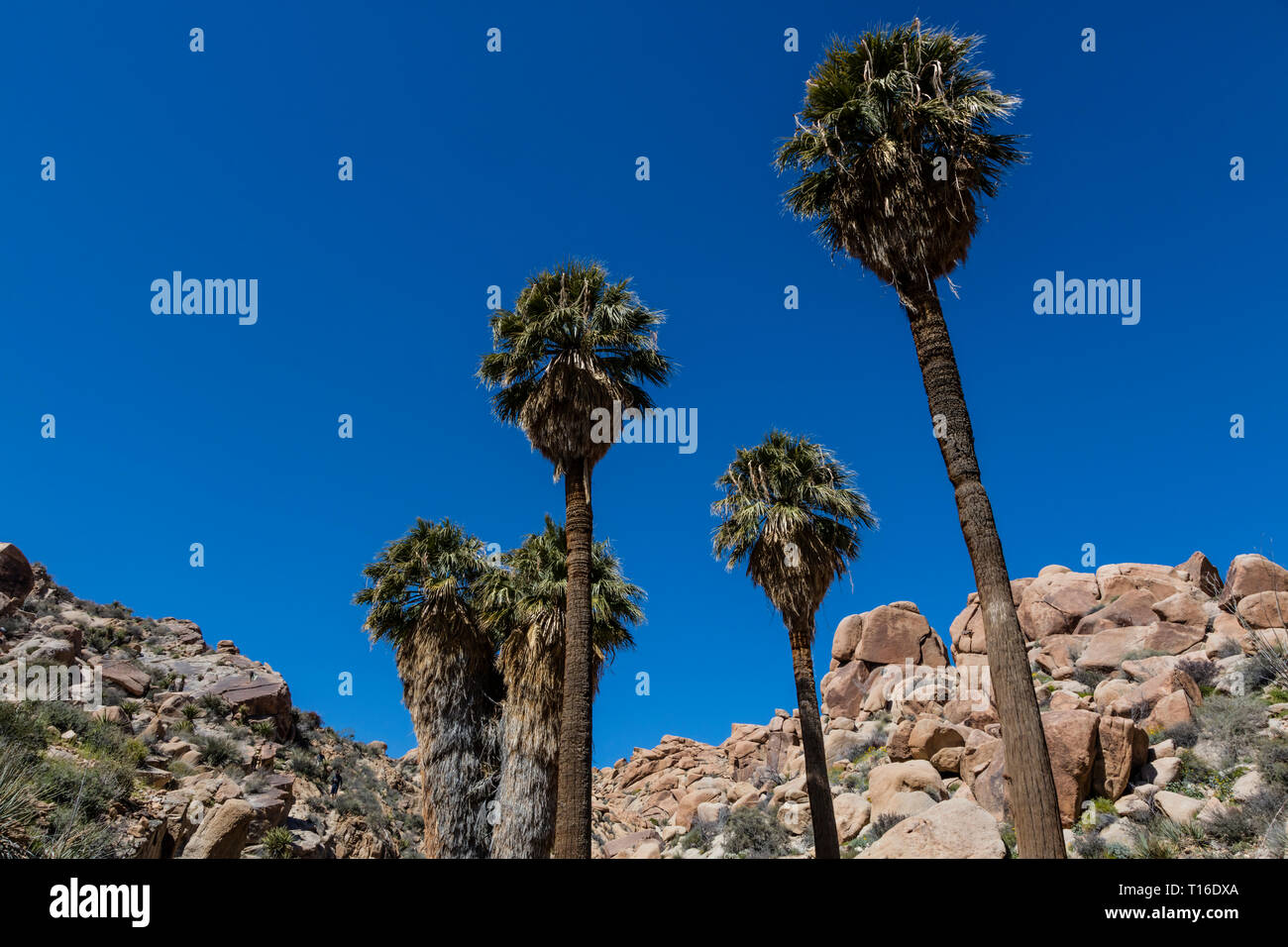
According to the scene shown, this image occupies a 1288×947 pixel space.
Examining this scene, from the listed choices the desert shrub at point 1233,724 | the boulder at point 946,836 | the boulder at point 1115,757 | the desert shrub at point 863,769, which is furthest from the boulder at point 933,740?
the boulder at point 946,836

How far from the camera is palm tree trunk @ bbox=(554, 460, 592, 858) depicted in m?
12.8

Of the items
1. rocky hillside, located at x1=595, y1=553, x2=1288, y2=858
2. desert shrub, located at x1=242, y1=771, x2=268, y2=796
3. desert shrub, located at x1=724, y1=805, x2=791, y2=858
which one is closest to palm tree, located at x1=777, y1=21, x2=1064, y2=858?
rocky hillside, located at x1=595, y1=553, x2=1288, y2=858

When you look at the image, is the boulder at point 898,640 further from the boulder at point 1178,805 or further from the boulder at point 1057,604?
the boulder at point 1178,805

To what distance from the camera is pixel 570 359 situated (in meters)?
16.6

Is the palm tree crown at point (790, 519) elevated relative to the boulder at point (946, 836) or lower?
elevated

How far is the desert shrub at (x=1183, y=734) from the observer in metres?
22.4

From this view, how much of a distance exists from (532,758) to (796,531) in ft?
32.7

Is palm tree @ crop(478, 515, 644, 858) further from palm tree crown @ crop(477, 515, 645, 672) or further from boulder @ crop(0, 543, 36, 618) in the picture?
boulder @ crop(0, 543, 36, 618)

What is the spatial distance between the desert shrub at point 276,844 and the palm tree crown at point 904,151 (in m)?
23.3

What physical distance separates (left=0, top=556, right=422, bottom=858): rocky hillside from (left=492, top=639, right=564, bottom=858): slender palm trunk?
21.6 ft

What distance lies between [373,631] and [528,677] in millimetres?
6119

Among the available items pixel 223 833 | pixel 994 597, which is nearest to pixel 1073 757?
pixel 994 597

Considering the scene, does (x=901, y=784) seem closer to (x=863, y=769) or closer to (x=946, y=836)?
(x=863, y=769)
